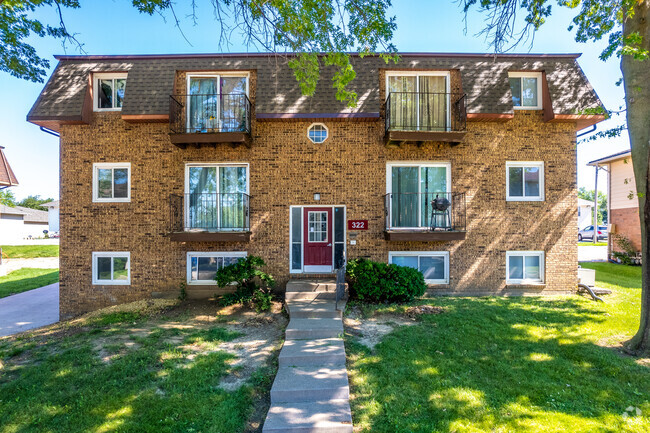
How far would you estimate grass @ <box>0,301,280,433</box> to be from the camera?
3.87 metres

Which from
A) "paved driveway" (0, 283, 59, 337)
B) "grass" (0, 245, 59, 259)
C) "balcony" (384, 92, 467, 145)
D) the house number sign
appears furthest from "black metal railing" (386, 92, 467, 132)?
"grass" (0, 245, 59, 259)

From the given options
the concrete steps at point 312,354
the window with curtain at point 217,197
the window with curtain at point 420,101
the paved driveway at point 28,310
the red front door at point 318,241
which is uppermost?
the window with curtain at point 420,101

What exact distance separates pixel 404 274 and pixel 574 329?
3739 millimetres

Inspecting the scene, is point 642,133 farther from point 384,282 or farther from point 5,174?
point 5,174

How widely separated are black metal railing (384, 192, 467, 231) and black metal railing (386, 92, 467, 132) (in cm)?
207

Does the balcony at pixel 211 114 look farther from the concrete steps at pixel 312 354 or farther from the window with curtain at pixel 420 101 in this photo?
the concrete steps at pixel 312 354

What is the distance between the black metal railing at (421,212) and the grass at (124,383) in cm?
557

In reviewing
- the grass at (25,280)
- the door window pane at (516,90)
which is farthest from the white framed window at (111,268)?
the door window pane at (516,90)

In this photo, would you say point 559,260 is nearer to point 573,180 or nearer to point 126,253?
point 573,180

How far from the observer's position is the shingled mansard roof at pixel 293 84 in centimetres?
890

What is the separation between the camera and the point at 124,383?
4.64m

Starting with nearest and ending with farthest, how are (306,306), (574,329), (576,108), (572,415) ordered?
(572,415), (574,329), (306,306), (576,108)

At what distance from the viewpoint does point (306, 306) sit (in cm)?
762

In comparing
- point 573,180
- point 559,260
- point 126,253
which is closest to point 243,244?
point 126,253
